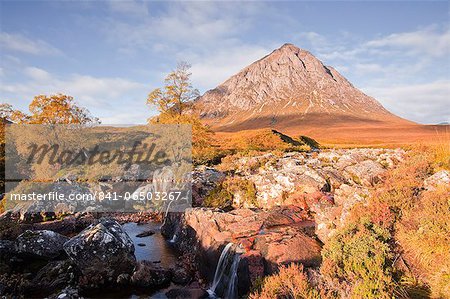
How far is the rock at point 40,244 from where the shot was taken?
14448 millimetres

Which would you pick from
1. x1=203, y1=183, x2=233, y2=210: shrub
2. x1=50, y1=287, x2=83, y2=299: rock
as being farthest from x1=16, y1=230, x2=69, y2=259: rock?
x1=203, y1=183, x2=233, y2=210: shrub

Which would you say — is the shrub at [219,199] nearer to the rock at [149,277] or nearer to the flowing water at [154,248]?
the flowing water at [154,248]

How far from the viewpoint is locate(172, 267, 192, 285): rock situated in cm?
1353

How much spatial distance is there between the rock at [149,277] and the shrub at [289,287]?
7168 mm

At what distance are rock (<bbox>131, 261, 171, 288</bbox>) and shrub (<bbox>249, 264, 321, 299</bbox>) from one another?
7.17m

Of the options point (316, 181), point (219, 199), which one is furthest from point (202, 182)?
point (316, 181)

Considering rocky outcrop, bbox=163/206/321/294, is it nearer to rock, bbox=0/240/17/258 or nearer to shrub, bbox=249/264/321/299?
shrub, bbox=249/264/321/299

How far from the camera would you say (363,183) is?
19891mm

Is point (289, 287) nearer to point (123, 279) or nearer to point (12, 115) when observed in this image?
point (123, 279)

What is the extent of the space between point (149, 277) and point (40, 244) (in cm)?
657

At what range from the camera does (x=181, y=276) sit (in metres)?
13.7

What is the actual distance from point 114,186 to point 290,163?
18.0 meters

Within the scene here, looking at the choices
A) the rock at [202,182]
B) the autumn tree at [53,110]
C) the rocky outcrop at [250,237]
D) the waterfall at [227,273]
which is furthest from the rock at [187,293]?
the autumn tree at [53,110]

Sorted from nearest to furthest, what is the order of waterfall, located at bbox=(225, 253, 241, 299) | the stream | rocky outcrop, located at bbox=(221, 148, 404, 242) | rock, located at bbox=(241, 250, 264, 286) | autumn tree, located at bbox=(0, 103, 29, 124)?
rock, located at bbox=(241, 250, 264, 286) → waterfall, located at bbox=(225, 253, 241, 299) → the stream → rocky outcrop, located at bbox=(221, 148, 404, 242) → autumn tree, located at bbox=(0, 103, 29, 124)
